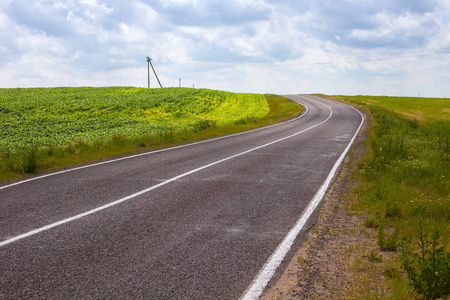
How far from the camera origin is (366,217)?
598 centimetres

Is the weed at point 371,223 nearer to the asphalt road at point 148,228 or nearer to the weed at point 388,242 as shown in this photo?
the weed at point 388,242

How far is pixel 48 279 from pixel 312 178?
22.1 ft

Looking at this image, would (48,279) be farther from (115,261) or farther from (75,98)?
(75,98)

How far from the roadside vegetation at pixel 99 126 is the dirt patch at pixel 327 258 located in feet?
27.3

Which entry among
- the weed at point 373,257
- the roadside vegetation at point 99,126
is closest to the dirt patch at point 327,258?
the weed at point 373,257

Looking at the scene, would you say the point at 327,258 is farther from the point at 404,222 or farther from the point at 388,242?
the point at 404,222

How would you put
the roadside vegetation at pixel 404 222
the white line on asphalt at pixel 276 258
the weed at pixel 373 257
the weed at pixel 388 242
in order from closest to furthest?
the roadside vegetation at pixel 404 222 < the white line on asphalt at pixel 276 258 < the weed at pixel 373 257 < the weed at pixel 388 242

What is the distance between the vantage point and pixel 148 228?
A: 5363mm

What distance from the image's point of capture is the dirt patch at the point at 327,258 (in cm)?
368

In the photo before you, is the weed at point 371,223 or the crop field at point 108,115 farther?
the crop field at point 108,115

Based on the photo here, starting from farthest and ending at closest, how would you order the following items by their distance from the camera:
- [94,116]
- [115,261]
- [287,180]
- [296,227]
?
[94,116]
[287,180]
[296,227]
[115,261]

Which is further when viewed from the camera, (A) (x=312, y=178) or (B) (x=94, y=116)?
(B) (x=94, y=116)

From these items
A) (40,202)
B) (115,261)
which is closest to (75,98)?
(40,202)

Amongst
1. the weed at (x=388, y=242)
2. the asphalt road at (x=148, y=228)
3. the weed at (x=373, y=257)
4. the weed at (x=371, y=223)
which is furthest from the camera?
the weed at (x=371, y=223)
